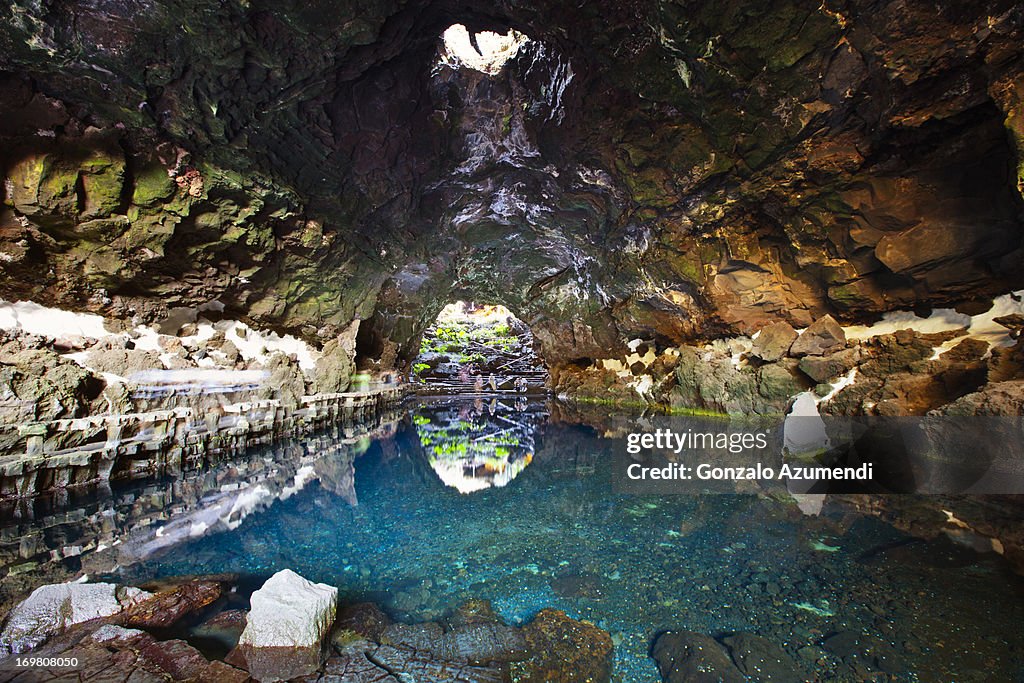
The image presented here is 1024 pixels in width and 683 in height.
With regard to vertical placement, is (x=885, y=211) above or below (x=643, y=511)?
above

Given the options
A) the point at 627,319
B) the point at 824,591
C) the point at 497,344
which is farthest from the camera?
the point at 497,344

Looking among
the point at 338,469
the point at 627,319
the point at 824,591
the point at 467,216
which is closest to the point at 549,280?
the point at 627,319

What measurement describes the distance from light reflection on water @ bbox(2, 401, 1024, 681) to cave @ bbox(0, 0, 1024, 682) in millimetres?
42

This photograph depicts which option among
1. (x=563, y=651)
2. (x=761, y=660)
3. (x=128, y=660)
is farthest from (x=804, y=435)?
(x=128, y=660)

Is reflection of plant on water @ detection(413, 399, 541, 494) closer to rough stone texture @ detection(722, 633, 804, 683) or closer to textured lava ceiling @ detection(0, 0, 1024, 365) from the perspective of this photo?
rough stone texture @ detection(722, 633, 804, 683)

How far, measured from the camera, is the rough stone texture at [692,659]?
8.60ft

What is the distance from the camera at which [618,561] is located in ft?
Result: 13.8

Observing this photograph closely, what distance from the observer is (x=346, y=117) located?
8547 mm

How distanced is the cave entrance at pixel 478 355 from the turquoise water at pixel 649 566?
25243 millimetres

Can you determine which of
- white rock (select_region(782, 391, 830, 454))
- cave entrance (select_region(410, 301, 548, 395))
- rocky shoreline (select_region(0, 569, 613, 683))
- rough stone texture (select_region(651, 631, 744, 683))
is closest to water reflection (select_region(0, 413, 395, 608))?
rocky shoreline (select_region(0, 569, 613, 683))

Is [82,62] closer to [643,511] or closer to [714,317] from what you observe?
[643,511]

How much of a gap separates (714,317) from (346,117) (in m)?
11.9
